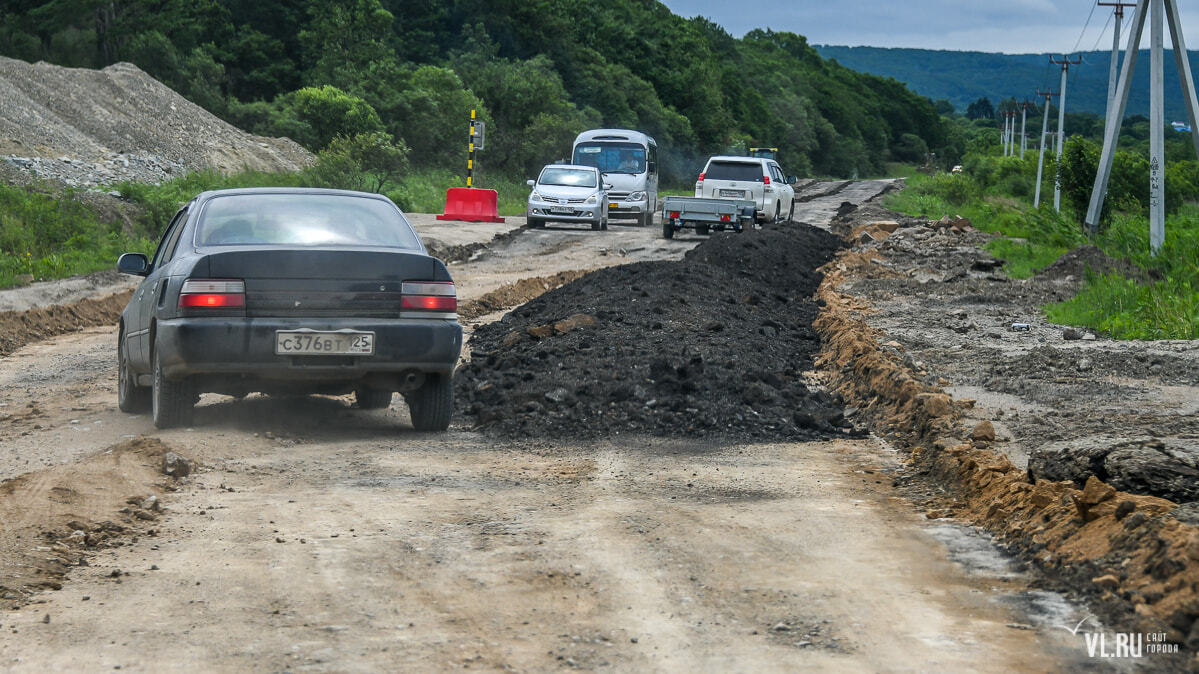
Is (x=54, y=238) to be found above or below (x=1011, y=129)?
below

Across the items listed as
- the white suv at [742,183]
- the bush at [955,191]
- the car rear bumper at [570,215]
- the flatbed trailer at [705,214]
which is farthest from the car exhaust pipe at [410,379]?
the bush at [955,191]

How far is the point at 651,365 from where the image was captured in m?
9.83

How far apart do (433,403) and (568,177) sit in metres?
24.8

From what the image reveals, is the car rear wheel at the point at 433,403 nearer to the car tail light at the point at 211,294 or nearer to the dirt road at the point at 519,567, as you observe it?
the dirt road at the point at 519,567

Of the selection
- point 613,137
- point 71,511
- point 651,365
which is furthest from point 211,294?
point 613,137

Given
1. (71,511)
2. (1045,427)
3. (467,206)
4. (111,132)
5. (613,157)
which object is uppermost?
(111,132)

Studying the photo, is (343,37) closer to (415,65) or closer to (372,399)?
(415,65)

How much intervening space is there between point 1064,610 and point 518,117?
57911 millimetres

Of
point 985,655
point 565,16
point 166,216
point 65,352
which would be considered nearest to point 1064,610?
point 985,655

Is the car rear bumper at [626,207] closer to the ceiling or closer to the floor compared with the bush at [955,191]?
closer to the floor

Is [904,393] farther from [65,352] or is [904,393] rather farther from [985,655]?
[65,352]

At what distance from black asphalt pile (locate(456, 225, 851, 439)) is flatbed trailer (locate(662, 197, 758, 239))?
1315 centimetres

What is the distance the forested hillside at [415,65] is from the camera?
49.6 metres

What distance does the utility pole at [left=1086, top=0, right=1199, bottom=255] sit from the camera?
80.7 ft
